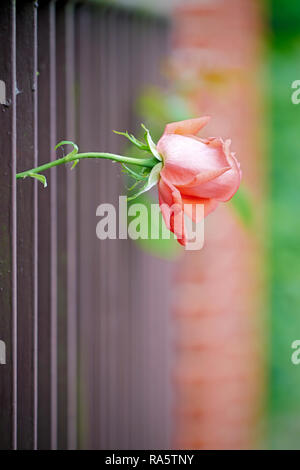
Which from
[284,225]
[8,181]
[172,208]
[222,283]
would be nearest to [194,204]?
[172,208]

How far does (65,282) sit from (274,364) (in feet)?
3.56

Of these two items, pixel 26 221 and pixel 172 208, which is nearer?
pixel 172 208

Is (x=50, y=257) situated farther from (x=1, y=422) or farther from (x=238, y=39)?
(x=238, y=39)

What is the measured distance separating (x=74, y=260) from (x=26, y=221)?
0.32 metres

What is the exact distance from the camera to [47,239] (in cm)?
58

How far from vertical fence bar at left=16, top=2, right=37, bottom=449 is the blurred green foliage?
4.03 ft

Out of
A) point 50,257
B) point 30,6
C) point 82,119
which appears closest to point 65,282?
point 50,257

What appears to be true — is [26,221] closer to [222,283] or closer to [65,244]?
[65,244]

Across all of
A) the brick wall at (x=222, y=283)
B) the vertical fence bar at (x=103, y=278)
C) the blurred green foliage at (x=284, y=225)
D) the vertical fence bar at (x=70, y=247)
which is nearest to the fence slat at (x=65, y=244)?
the vertical fence bar at (x=70, y=247)

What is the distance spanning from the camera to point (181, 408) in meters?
1.38

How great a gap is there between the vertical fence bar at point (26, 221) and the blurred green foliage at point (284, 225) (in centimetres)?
123

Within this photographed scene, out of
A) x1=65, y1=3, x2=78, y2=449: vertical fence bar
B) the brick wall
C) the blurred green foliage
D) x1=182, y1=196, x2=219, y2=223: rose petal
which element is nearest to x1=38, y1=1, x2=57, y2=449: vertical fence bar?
x1=65, y1=3, x2=78, y2=449: vertical fence bar

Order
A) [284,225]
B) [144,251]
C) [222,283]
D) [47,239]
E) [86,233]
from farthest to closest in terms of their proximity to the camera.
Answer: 1. [284,225]
2. [222,283]
3. [144,251]
4. [86,233]
5. [47,239]

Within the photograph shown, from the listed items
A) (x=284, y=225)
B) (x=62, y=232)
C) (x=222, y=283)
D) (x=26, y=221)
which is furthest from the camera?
(x=284, y=225)
